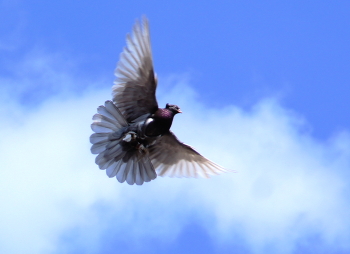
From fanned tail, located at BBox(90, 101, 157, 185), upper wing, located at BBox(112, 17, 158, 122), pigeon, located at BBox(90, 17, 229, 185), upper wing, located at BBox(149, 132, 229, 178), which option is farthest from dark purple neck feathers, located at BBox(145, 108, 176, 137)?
upper wing, located at BBox(149, 132, 229, 178)

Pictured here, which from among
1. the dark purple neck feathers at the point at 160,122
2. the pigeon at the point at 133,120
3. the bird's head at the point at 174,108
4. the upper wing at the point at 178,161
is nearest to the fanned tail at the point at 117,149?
the pigeon at the point at 133,120

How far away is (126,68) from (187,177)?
296 cm

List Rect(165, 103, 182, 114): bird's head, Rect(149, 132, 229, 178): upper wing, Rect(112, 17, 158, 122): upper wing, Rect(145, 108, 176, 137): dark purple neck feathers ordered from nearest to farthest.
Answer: Rect(112, 17, 158, 122): upper wing, Rect(145, 108, 176, 137): dark purple neck feathers, Rect(165, 103, 182, 114): bird's head, Rect(149, 132, 229, 178): upper wing

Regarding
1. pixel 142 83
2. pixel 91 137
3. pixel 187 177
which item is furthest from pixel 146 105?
pixel 187 177

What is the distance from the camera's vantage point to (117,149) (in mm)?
11547

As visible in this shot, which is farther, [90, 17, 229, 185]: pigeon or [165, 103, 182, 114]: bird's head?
[165, 103, 182, 114]: bird's head

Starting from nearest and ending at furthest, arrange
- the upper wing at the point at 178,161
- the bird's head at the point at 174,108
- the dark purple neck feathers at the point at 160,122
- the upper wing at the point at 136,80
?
the upper wing at the point at 136,80 → the dark purple neck feathers at the point at 160,122 → the bird's head at the point at 174,108 → the upper wing at the point at 178,161

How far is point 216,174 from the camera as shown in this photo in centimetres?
1288

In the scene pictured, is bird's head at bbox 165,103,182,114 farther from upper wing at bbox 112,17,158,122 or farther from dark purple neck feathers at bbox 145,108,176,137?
upper wing at bbox 112,17,158,122

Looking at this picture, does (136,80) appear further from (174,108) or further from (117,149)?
(117,149)

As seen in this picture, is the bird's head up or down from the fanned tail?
up

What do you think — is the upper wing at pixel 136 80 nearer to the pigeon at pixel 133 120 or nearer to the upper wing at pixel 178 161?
the pigeon at pixel 133 120

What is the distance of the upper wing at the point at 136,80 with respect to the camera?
435 inches

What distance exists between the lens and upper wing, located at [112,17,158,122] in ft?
36.3
